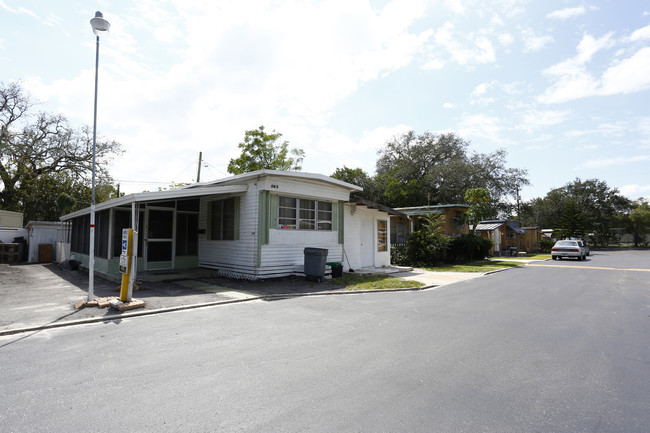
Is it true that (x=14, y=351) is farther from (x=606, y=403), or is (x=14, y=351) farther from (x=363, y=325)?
(x=606, y=403)

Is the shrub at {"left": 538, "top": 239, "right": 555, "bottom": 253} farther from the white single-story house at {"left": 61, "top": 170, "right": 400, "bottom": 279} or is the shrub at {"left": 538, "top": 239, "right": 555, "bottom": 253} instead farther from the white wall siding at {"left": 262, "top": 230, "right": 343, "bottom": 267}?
the white wall siding at {"left": 262, "top": 230, "right": 343, "bottom": 267}

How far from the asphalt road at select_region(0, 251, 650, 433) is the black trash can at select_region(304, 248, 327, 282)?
4591 millimetres

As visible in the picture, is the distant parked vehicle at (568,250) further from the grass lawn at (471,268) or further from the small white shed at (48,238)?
the small white shed at (48,238)

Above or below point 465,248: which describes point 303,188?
above

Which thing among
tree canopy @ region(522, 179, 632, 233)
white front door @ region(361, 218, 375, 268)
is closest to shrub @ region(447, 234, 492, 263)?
white front door @ region(361, 218, 375, 268)

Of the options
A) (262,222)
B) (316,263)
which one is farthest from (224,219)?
(316,263)

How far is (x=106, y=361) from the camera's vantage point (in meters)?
4.42

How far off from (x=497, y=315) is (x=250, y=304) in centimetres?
552

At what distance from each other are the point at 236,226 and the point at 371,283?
516 cm

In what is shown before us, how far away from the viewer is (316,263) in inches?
472

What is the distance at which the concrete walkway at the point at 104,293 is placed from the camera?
662cm

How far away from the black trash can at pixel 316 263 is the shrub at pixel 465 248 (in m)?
Result: 12.0

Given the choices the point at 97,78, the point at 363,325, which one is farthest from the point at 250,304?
the point at 97,78

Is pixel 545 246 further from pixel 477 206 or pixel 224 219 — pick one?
pixel 224 219
